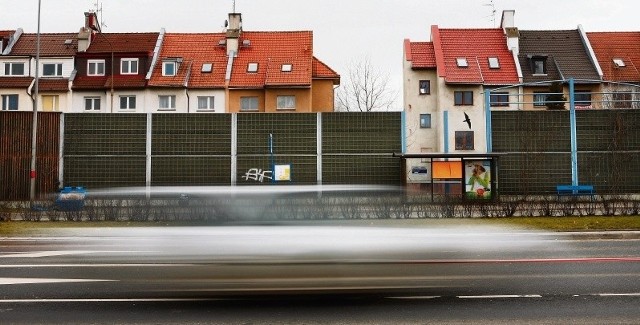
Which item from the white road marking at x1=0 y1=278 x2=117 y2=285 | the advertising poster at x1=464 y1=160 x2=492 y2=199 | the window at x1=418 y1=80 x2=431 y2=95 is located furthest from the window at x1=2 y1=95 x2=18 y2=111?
the white road marking at x1=0 y1=278 x2=117 y2=285

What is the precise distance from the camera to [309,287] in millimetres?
6660

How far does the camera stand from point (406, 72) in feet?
164

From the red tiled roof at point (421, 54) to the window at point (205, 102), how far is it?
605 inches

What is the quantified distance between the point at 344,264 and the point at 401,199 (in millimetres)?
3086

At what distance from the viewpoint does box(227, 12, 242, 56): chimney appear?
2009 inches

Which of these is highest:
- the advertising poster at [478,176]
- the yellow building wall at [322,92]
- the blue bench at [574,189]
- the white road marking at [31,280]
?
the yellow building wall at [322,92]

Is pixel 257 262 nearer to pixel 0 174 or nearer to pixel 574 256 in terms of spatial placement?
pixel 574 256

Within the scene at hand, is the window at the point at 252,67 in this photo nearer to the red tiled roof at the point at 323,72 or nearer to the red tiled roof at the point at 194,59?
the red tiled roof at the point at 194,59

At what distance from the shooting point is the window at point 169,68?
49.0m

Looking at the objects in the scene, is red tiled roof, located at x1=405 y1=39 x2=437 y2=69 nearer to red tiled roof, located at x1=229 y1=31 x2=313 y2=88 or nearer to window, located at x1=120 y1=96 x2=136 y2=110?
red tiled roof, located at x1=229 y1=31 x2=313 y2=88

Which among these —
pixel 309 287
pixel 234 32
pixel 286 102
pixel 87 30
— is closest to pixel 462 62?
pixel 286 102

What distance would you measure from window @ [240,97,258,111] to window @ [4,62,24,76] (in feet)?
56.9

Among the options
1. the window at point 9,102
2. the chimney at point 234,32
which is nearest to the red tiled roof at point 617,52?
the chimney at point 234,32

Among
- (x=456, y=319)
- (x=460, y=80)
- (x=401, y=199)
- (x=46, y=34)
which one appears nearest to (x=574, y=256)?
(x=401, y=199)
